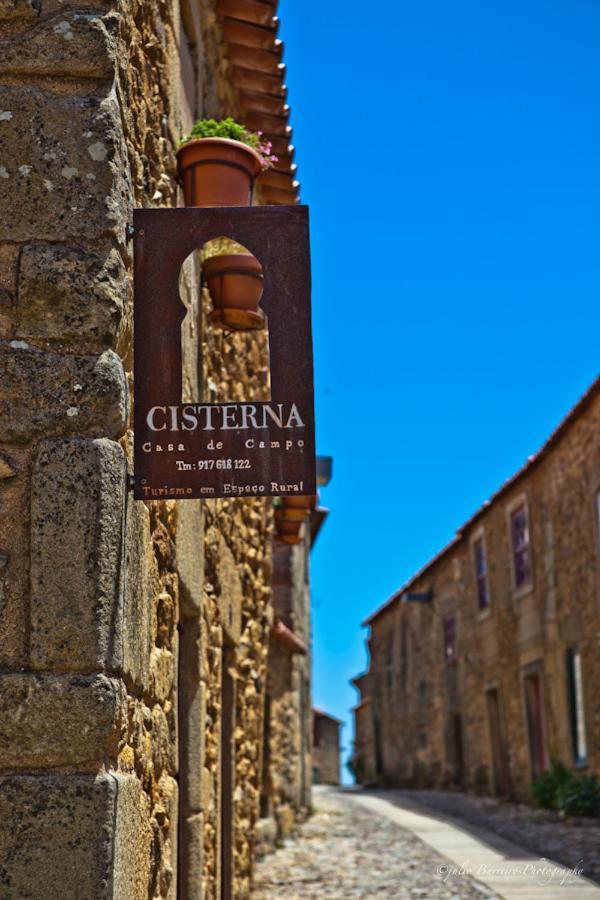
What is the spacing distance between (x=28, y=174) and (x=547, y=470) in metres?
13.9

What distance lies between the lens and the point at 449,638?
23.5 metres

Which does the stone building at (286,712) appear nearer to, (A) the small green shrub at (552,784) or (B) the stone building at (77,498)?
(A) the small green shrub at (552,784)

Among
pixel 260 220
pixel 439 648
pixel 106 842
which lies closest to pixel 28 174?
pixel 260 220

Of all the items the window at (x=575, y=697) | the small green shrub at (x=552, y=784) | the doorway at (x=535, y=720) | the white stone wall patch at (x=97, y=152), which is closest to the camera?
the white stone wall patch at (x=97, y=152)

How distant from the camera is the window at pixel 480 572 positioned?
20.3 metres

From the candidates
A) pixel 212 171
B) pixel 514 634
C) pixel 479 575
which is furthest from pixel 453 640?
pixel 212 171

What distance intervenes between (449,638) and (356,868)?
1416 centimetres

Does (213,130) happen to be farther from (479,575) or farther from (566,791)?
(479,575)

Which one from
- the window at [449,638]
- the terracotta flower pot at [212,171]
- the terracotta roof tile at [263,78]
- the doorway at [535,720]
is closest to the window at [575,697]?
the doorway at [535,720]

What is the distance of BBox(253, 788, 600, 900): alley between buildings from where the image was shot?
786 centimetres

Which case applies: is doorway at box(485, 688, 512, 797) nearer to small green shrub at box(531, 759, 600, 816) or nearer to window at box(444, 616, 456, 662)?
window at box(444, 616, 456, 662)

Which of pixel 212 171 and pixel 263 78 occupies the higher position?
pixel 263 78

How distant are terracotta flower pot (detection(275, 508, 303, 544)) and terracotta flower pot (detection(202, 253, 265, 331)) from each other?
5013 millimetres

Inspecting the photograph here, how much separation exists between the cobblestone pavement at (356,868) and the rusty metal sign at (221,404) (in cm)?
530
